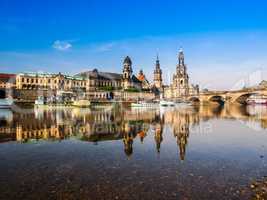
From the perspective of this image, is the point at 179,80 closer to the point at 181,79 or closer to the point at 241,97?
the point at 181,79

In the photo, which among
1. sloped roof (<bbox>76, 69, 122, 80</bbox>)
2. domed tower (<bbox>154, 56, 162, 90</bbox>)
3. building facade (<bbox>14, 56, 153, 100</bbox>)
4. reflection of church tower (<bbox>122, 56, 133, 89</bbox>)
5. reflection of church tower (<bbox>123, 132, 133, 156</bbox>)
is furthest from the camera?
domed tower (<bbox>154, 56, 162, 90</bbox>)

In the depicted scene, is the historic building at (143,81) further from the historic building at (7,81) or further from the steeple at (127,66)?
the historic building at (7,81)

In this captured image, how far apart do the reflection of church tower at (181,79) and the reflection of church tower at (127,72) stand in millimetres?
44793

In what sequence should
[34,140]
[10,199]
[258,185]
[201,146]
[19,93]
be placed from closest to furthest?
[10,199] → [258,185] → [201,146] → [34,140] → [19,93]

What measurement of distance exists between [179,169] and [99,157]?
4.51 metres

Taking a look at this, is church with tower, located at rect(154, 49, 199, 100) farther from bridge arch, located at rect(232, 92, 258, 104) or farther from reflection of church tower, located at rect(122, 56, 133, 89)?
bridge arch, located at rect(232, 92, 258, 104)

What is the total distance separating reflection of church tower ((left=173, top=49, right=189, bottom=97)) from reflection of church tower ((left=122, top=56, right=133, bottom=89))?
1764 inches

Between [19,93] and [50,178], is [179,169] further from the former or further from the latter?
[19,93]

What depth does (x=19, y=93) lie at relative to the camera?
363 feet

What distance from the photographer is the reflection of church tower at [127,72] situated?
144125 mm

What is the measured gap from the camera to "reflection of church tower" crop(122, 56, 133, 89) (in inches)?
5674

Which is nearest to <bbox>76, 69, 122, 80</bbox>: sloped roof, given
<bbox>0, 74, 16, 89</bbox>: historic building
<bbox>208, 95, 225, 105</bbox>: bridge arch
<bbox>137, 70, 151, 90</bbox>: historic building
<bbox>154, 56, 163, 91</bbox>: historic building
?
<bbox>137, 70, 151, 90</bbox>: historic building

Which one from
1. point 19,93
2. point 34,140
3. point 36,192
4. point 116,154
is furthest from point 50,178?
point 19,93

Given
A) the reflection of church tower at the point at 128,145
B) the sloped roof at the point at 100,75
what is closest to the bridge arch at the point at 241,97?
the sloped roof at the point at 100,75
